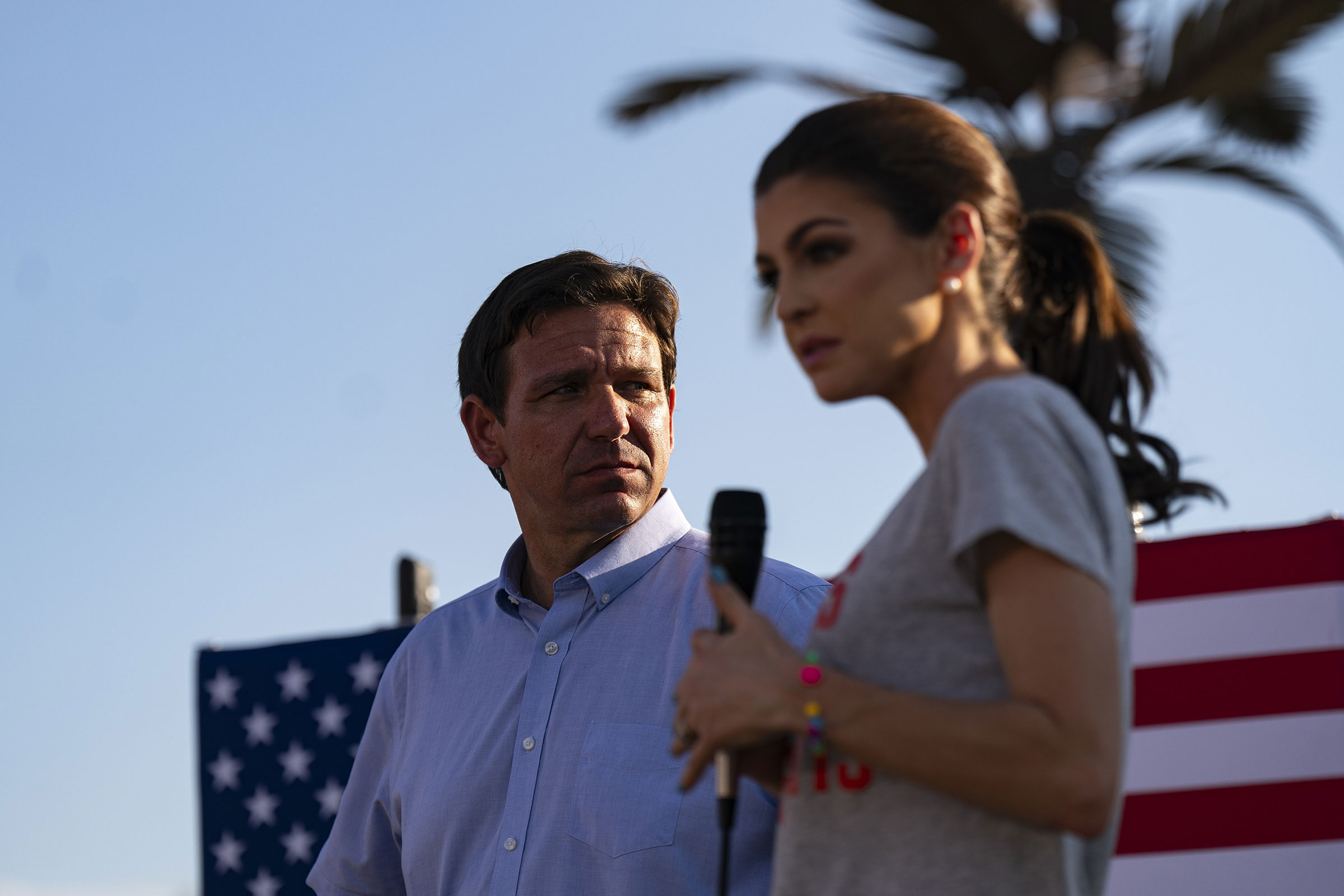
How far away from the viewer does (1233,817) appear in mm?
3730

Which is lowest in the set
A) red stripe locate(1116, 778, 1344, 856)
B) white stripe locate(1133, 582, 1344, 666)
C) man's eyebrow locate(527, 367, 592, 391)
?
red stripe locate(1116, 778, 1344, 856)

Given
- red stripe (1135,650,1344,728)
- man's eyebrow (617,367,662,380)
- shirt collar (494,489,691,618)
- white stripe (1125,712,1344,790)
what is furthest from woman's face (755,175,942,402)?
red stripe (1135,650,1344,728)

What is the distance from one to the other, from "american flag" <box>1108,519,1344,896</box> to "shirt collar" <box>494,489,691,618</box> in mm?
1462

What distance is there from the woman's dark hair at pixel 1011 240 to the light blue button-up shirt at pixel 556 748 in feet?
3.13

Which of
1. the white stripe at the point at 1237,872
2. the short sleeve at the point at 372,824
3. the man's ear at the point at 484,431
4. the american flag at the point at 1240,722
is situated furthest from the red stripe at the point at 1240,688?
the short sleeve at the point at 372,824

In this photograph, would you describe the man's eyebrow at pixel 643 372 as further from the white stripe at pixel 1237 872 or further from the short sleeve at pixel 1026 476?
the short sleeve at pixel 1026 476

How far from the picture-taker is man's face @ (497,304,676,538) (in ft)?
11.3

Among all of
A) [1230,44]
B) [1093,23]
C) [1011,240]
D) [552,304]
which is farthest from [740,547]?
[1093,23]

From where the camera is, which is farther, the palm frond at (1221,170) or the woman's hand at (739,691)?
the palm frond at (1221,170)

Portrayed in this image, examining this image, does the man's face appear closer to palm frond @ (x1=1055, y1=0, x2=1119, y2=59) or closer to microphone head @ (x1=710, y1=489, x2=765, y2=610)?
microphone head @ (x1=710, y1=489, x2=765, y2=610)

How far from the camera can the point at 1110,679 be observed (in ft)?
5.08

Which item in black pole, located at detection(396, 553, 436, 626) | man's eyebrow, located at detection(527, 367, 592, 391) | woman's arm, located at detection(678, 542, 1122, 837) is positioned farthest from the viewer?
black pole, located at detection(396, 553, 436, 626)

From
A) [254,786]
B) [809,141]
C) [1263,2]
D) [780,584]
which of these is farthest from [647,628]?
[1263,2]

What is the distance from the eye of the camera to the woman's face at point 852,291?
1.78 m
